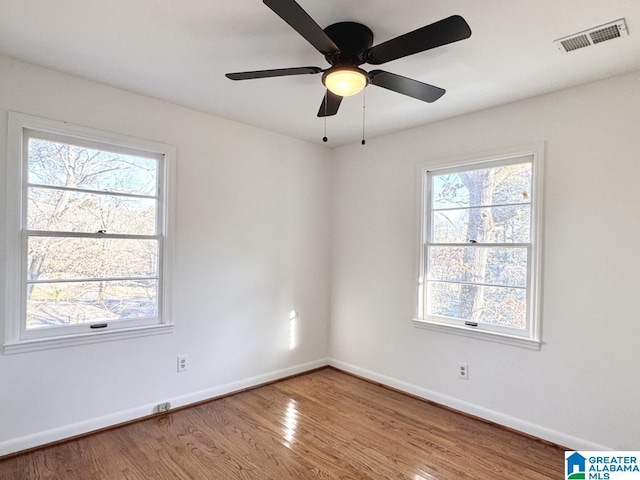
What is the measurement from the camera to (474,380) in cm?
316

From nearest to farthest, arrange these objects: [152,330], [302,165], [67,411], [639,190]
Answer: [639,190] → [67,411] → [152,330] → [302,165]

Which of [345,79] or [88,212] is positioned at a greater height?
[345,79]

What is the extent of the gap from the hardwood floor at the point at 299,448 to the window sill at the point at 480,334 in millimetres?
672

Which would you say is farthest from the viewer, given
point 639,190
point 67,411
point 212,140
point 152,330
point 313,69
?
point 212,140

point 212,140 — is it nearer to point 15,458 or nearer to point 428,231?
point 428,231

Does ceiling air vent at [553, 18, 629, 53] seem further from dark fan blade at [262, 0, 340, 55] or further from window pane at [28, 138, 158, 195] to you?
window pane at [28, 138, 158, 195]

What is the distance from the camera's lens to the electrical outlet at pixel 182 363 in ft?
10.5

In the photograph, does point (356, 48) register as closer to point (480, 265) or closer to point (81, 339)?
point (480, 265)

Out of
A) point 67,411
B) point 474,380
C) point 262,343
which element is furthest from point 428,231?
point 67,411

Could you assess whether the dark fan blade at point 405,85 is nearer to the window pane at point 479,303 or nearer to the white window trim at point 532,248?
the white window trim at point 532,248

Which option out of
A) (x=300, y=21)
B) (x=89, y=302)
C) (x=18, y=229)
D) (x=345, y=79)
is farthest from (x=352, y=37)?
(x=89, y=302)

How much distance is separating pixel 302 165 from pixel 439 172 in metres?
1.48

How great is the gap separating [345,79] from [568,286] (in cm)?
216

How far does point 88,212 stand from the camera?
9.18 ft
